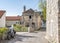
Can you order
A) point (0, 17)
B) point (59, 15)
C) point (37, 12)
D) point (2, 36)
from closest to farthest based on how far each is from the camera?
point (59, 15), point (2, 36), point (0, 17), point (37, 12)

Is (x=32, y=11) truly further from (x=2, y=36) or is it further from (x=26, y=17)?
(x=2, y=36)

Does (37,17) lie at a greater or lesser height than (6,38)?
greater

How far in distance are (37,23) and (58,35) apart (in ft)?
114

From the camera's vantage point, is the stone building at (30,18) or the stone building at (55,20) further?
the stone building at (30,18)

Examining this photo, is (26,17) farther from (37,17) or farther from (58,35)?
(58,35)

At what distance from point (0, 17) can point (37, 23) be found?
37.4ft

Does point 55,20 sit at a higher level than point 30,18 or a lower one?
lower

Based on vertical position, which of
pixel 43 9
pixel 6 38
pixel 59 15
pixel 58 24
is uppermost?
pixel 43 9

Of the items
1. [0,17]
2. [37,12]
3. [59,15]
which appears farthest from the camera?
[37,12]

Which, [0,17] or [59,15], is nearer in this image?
[59,15]

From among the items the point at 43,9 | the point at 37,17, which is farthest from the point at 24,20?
the point at 43,9

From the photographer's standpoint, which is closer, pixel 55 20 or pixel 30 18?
pixel 55 20

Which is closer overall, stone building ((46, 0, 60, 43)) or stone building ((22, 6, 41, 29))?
stone building ((46, 0, 60, 43))

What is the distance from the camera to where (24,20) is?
144 ft
